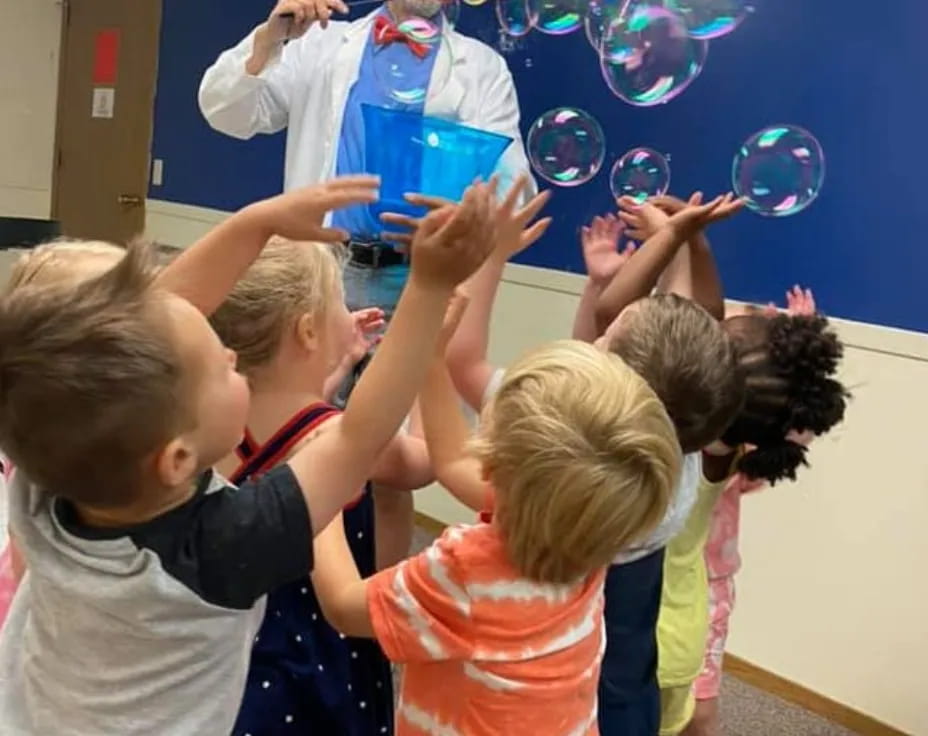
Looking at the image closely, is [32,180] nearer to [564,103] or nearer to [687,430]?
[564,103]

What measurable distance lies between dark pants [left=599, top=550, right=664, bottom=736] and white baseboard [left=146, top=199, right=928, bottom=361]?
1453 millimetres

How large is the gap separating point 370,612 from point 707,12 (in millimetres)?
1459

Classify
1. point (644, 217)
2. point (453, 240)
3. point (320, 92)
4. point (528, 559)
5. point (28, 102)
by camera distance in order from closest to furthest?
point (453, 240)
point (528, 559)
point (644, 217)
point (320, 92)
point (28, 102)

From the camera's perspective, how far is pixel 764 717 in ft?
9.25

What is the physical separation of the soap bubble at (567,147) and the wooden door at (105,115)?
3294 millimetres

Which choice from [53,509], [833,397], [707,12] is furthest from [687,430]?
[707,12]

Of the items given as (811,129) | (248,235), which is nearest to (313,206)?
(248,235)

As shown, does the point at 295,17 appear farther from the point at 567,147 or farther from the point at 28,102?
the point at 28,102

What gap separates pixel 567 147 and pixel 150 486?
1.65 meters

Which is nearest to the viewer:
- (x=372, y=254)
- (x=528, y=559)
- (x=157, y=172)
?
(x=528, y=559)

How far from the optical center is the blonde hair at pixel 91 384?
0.85 meters

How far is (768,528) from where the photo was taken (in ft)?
9.82

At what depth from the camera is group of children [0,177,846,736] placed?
89 cm

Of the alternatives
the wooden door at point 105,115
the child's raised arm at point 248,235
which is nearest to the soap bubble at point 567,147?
the child's raised arm at point 248,235
